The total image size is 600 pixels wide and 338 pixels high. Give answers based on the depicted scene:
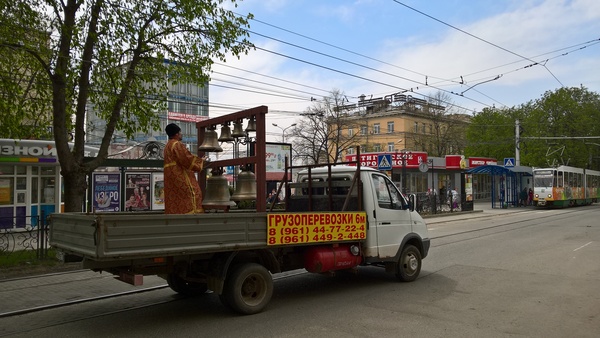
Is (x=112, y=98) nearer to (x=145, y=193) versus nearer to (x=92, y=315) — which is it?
(x=92, y=315)

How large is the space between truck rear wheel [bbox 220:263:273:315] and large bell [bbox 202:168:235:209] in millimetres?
1209

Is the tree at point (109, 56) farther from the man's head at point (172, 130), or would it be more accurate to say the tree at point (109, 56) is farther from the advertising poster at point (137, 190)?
the advertising poster at point (137, 190)

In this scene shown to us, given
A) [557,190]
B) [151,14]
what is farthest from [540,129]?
[151,14]

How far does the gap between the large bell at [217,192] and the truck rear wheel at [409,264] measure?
3239mm

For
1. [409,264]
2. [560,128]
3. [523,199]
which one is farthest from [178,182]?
[560,128]

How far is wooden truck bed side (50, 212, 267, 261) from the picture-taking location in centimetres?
483

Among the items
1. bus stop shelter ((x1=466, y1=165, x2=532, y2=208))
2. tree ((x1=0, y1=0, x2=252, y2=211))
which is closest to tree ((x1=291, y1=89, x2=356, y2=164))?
bus stop shelter ((x1=466, y1=165, x2=532, y2=208))

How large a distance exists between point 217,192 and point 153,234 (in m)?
2.00

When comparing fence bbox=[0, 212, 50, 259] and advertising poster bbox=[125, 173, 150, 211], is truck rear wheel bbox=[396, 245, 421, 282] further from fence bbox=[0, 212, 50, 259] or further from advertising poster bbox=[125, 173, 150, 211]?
advertising poster bbox=[125, 173, 150, 211]

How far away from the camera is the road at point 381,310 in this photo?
5.43 m

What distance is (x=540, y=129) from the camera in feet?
162

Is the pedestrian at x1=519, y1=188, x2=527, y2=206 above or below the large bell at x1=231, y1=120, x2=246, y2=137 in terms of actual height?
below

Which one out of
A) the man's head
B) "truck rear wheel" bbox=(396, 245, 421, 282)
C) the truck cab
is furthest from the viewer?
"truck rear wheel" bbox=(396, 245, 421, 282)

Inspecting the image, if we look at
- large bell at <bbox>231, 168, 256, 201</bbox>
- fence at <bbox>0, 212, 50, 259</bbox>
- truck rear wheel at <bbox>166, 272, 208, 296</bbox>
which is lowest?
truck rear wheel at <bbox>166, 272, 208, 296</bbox>
